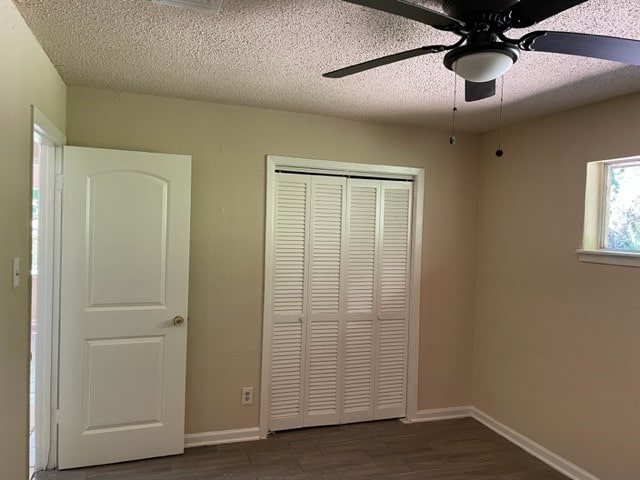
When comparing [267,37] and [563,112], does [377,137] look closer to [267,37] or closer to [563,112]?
[563,112]

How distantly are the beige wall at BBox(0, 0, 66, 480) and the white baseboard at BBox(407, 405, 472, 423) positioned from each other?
2.67 metres

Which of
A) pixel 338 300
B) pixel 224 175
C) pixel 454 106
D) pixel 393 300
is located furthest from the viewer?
pixel 393 300

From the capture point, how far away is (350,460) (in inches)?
116

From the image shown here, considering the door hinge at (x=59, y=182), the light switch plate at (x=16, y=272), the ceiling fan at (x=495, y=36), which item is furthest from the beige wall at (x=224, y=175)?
the ceiling fan at (x=495, y=36)

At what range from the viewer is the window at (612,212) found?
2619 millimetres

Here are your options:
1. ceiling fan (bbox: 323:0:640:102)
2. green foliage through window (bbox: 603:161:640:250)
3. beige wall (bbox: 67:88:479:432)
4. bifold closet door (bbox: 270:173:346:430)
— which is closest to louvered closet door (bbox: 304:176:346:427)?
bifold closet door (bbox: 270:173:346:430)

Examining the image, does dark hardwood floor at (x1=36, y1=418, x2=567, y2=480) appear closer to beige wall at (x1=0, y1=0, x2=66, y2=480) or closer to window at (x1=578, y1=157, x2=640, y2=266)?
beige wall at (x1=0, y1=0, x2=66, y2=480)

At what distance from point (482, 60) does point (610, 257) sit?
1799mm

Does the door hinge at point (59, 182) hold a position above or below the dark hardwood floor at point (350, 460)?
above

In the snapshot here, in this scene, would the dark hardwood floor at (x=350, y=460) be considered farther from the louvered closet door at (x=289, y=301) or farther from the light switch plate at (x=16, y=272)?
the light switch plate at (x=16, y=272)

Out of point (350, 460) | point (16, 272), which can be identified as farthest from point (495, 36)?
point (350, 460)

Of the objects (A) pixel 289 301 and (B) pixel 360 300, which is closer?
(A) pixel 289 301

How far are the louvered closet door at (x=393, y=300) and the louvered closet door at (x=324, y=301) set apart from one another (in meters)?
0.34

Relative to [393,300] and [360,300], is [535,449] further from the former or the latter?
[360,300]
